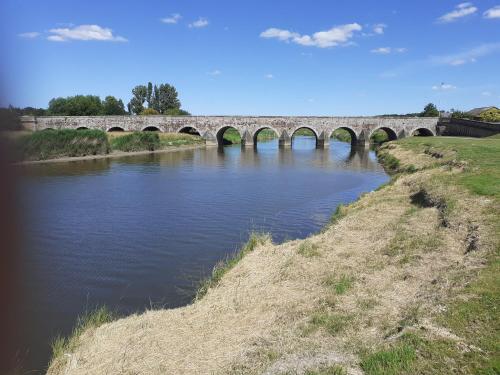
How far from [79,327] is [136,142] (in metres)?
59.1

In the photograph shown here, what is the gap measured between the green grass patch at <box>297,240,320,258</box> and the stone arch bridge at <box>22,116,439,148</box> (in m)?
67.8

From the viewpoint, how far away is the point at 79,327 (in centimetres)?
1097

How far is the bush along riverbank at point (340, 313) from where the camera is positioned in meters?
7.03

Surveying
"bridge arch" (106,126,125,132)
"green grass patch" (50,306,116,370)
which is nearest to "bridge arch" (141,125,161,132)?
"bridge arch" (106,126,125,132)

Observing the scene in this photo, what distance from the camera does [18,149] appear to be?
246cm

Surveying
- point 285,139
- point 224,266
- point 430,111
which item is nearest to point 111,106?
point 285,139

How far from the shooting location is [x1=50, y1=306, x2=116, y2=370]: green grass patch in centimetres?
949

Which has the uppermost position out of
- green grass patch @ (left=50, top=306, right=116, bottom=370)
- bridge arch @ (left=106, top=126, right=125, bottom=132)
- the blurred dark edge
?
bridge arch @ (left=106, top=126, right=125, bottom=132)

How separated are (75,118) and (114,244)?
70.3 m

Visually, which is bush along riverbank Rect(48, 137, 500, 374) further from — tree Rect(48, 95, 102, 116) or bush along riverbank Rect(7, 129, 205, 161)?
tree Rect(48, 95, 102, 116)

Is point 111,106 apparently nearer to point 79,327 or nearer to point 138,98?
point 138,98

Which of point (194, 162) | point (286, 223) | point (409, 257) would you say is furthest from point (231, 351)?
point (194, 162)

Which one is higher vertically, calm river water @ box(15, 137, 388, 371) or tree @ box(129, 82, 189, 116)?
tree @ box(129, 82, 189, 116)

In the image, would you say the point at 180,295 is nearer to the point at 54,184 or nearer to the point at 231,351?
the point at 231,351
